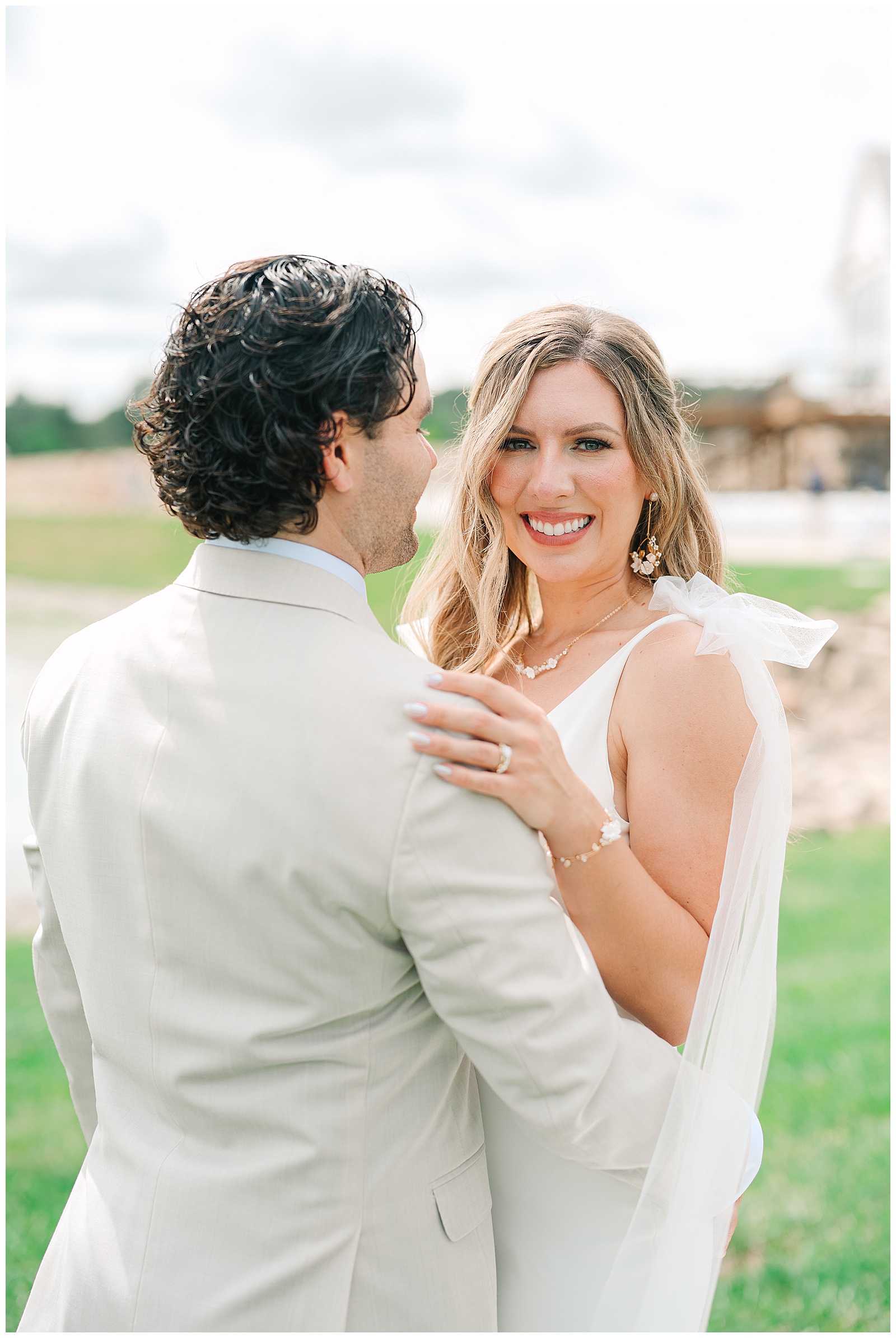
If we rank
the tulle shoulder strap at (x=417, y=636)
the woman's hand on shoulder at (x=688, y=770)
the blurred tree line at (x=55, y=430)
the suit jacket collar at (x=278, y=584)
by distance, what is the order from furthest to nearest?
1. the blurred tree line at (x=55, y=430)
2. the tulle shoulder strap at (x=417, y=636)
3. the woman's hand on shoulder at (x=688, y=770)
4. the suit jacket collar at (x=278, y=584)

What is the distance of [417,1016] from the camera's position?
1.61m

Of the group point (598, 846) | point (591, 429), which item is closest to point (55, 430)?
point (591, 429)

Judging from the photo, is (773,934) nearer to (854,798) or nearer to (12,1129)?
(12,1129)

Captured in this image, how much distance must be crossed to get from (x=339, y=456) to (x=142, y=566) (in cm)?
2224

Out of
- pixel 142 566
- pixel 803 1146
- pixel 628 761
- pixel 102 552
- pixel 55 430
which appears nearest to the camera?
pixel 628 761

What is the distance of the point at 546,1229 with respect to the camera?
2.10m

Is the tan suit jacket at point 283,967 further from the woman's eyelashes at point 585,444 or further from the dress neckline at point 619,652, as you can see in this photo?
the woman's eyelashes at point 585,444

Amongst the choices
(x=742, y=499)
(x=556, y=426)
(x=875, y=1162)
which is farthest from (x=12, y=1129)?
(x=742, y=499)

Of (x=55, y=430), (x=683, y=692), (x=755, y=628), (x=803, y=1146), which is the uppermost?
(x=55, y=430)

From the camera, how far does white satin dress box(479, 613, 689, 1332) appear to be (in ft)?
6.82

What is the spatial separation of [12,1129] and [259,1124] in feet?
12.7

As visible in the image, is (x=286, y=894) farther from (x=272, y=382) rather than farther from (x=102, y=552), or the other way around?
(x=102, y=552)

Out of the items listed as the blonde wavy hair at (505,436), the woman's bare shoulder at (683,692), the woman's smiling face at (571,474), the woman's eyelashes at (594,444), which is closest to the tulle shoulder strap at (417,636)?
the blonde wavy hair at (505,436)

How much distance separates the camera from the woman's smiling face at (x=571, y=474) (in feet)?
7.91
